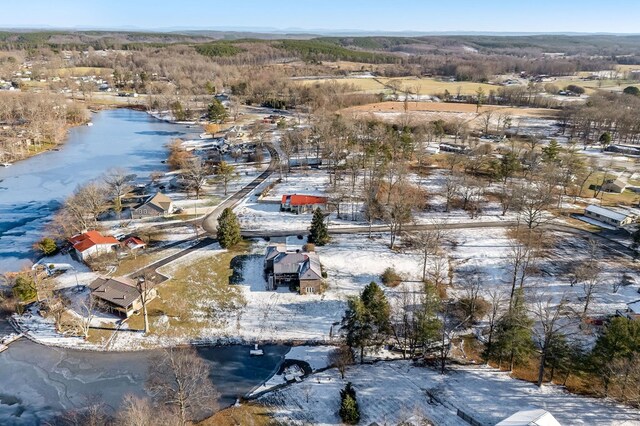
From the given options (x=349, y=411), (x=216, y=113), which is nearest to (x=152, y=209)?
(x=349, y=411)

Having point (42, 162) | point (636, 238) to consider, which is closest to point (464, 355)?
point (636, 238)

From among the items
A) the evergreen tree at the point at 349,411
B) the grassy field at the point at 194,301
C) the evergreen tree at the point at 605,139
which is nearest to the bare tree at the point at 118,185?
the grassy field at the point at 194,301

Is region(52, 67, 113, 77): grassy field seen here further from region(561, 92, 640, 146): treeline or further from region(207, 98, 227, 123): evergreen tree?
region(561, 92, 640, 146): treeline

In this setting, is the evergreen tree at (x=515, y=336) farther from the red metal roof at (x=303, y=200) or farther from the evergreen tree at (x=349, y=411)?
the red metal roof at (x=303, y=200)

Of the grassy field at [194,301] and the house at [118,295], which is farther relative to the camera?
the house at [118,295]

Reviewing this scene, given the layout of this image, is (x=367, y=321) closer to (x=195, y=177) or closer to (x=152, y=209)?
(x=152, y=209)

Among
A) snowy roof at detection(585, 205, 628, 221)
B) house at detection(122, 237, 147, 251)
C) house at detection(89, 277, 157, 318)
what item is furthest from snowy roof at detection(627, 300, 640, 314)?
house at detection(122, 237, 147, 251)

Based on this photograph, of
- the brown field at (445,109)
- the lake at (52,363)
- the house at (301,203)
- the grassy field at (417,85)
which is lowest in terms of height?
the lake at (52,363)
